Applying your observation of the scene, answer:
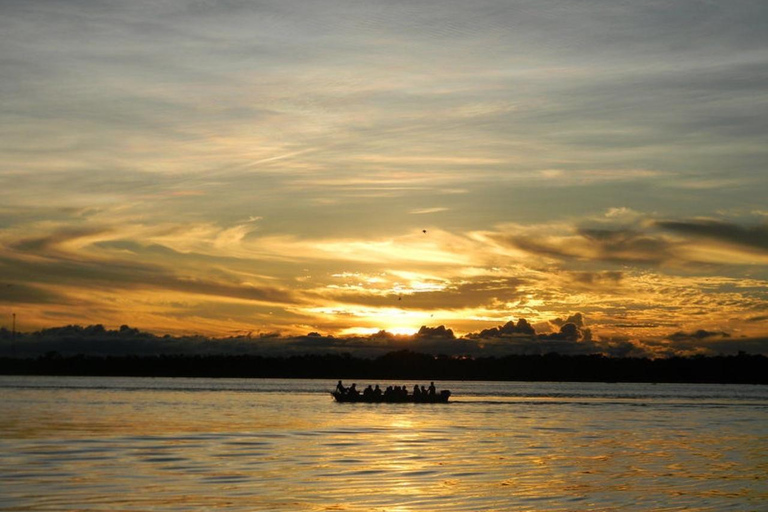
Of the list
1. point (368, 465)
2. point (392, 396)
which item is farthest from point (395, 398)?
point (368, 465)

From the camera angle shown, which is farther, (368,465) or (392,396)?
(392,396)

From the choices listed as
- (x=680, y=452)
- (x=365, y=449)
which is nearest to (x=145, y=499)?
(x=365, y=449)

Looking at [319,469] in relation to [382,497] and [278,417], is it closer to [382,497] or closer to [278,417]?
[382,497]

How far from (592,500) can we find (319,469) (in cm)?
1169

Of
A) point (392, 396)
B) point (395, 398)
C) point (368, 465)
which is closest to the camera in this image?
point (368, 465)

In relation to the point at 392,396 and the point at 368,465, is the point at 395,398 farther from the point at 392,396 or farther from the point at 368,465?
the point at 368,465

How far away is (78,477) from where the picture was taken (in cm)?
3544

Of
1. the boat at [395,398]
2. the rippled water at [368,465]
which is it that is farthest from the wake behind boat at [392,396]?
the rippled water at [368,465]

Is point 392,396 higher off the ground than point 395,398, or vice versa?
point 392,396

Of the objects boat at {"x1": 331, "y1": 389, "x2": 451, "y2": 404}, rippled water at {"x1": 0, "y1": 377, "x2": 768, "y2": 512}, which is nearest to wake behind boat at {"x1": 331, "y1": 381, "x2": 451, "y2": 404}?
boat at {"x1": 331, "y1": 389, "x2": 451, "y2": 404}

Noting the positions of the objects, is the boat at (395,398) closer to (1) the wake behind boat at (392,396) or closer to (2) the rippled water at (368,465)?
(1) the wake behind boat at (392,396)

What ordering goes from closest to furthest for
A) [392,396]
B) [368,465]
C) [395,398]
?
[368,465] < [395,398] < [392,396]

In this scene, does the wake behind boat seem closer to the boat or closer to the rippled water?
the boat

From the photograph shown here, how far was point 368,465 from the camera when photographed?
135 ft
